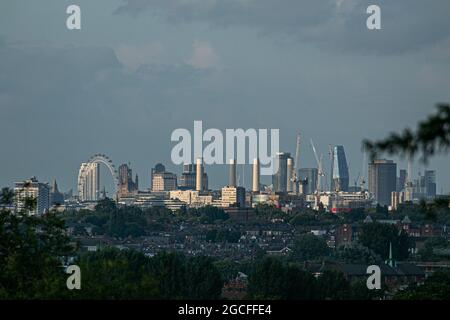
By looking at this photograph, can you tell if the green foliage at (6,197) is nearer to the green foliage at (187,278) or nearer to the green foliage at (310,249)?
the green foliage at (187,278)

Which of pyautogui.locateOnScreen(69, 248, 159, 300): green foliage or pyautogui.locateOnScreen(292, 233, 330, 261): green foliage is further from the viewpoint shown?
pyautogui.locateOnScreen(292, 233, 330, 261): green foliage

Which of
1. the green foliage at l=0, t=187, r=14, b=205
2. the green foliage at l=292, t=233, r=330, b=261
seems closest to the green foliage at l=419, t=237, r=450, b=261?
the green foliage at l=292, t=233, r=330, b=261

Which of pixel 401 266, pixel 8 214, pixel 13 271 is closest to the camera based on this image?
pixel 13 271

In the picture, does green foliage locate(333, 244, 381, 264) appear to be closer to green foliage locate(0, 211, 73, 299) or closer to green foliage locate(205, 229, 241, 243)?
green foliage locate(205, 229, 241, 243)

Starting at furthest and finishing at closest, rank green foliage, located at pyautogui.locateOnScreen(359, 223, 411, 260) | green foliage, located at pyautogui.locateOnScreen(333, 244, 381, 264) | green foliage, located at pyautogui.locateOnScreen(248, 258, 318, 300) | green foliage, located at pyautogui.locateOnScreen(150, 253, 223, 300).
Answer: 1. green foliage, located at pyautogui.locateOnScreen(359, 223, 411, 260)
2. green foliage, located at pyautogui.locateOnScreen(333, 244, 381, 264)
3. green foliage, located at pyautogui.locateOnScreen(150, 253, 223, 300)
4. green foliage, located at pyautogui.locateOnScreen(248, 258, 318, 300)

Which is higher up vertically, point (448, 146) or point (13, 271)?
point (448, 146)

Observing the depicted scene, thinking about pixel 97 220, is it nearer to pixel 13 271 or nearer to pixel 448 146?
pixel 13 271
